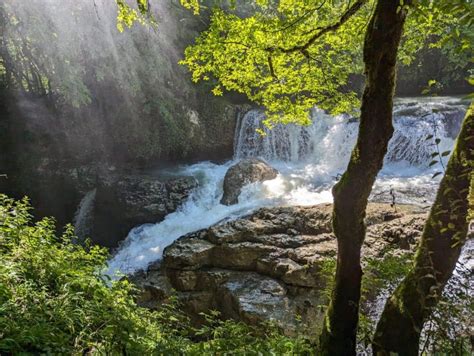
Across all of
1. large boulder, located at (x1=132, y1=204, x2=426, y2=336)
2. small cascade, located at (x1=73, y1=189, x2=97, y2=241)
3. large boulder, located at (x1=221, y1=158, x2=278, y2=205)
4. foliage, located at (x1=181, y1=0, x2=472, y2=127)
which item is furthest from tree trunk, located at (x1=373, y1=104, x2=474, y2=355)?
small cascade, located at (x1=73, y1=189, x2=97, y2=241)

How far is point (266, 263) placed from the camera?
653 cm

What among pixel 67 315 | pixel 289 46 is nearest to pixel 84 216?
pixel 67 315

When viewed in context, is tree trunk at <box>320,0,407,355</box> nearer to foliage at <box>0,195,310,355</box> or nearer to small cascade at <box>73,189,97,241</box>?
foliage at <box>0,195,310,355</box>

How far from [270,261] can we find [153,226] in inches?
205

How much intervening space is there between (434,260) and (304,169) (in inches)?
431

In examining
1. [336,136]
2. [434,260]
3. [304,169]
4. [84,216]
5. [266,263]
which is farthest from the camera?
[336,136]

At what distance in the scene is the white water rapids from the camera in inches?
379

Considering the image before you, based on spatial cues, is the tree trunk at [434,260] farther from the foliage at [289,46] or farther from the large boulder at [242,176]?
the large boulder at [242,176]

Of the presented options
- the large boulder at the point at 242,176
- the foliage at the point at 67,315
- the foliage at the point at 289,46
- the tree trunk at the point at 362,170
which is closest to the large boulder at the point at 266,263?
the tree trunk at the point at 362,170

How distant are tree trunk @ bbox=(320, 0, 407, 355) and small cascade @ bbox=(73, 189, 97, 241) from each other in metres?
9.74

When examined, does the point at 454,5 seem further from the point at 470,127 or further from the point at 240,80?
the point at 240,80

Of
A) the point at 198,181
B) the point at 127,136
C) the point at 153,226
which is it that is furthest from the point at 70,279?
the point at 127,136

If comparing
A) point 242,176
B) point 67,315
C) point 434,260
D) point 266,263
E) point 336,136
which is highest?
point 434,260

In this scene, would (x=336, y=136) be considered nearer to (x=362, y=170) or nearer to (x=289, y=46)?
(x=289, y=46)
